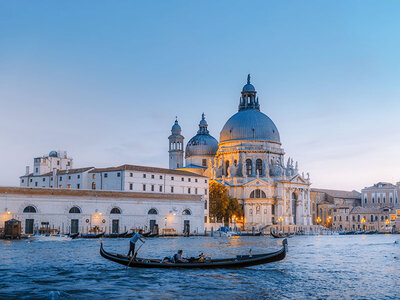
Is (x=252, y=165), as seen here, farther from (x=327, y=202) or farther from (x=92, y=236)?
(x=92, y=236)

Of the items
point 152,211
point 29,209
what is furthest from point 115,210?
point 29,209

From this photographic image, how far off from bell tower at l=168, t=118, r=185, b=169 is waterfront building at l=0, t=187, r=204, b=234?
109 ft

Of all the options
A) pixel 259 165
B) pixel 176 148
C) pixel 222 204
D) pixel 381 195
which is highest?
pixel 176 148

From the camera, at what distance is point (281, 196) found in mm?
81500

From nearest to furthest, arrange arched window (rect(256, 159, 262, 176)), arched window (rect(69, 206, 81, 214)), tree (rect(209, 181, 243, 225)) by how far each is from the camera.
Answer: arched window (rect(69, 206, 81, 214)) → tree (rect(209, 181, 243, 225)) → arched window (rect(256, 159, 262, 176))

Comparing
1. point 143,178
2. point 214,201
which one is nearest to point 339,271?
point 143,178

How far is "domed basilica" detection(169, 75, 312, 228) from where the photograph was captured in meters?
81.2

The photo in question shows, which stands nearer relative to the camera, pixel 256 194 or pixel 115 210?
pixel 115 210

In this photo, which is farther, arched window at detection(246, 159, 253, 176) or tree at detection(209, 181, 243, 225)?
arched window at detection(246, 159, 253, 176)

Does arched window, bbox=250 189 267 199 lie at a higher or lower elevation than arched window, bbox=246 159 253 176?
lower

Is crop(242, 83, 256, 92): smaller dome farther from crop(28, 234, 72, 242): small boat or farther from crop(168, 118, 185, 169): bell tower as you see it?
crop(28, 234, 72, 242): small boat

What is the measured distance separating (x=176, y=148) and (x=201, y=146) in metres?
4.95

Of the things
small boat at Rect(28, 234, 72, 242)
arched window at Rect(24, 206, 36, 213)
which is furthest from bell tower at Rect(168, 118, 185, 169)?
small boat at Rect(28, 234, 72, 242)

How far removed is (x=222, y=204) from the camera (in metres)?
74.0
